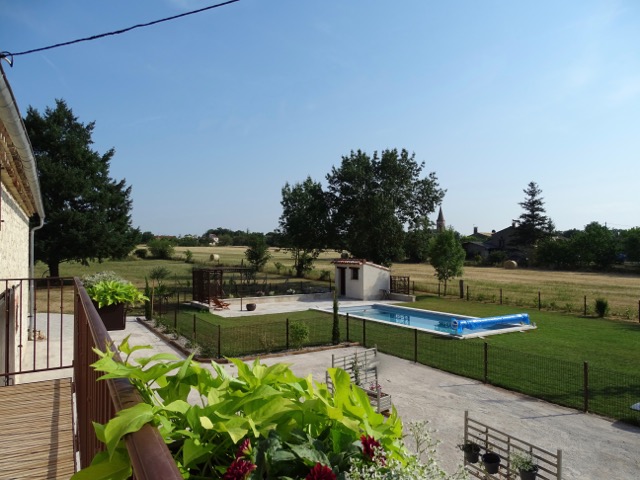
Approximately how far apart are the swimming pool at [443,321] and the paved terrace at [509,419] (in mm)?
6120

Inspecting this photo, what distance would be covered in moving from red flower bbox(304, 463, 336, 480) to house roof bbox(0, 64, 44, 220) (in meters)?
3.31

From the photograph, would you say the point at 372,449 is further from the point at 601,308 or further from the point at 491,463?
the point at 601,308

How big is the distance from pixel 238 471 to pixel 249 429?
147mm

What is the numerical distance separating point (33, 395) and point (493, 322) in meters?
17.9

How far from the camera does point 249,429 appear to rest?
1.19m

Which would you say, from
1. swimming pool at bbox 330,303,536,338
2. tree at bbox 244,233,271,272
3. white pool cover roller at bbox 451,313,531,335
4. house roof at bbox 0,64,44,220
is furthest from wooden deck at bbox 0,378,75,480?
tree at bbox 244,233,271,272

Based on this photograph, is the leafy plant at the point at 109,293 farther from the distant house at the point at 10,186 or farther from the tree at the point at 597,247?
the tree at the point at 597,247

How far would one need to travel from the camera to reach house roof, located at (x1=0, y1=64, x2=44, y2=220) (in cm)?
349

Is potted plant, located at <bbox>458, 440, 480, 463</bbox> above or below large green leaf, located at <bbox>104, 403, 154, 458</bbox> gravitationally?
below

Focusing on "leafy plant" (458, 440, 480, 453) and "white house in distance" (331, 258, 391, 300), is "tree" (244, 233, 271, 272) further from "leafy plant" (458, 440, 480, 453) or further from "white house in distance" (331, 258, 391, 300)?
"leafy plant" (458, 440, 480, 453)

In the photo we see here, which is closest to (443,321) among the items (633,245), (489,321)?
(489,321)

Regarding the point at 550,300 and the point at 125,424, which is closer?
the point at 125,424

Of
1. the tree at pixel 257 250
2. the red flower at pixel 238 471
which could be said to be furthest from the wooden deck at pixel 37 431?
the tree at pixel 257 250

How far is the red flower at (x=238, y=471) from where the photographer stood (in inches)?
40.7
